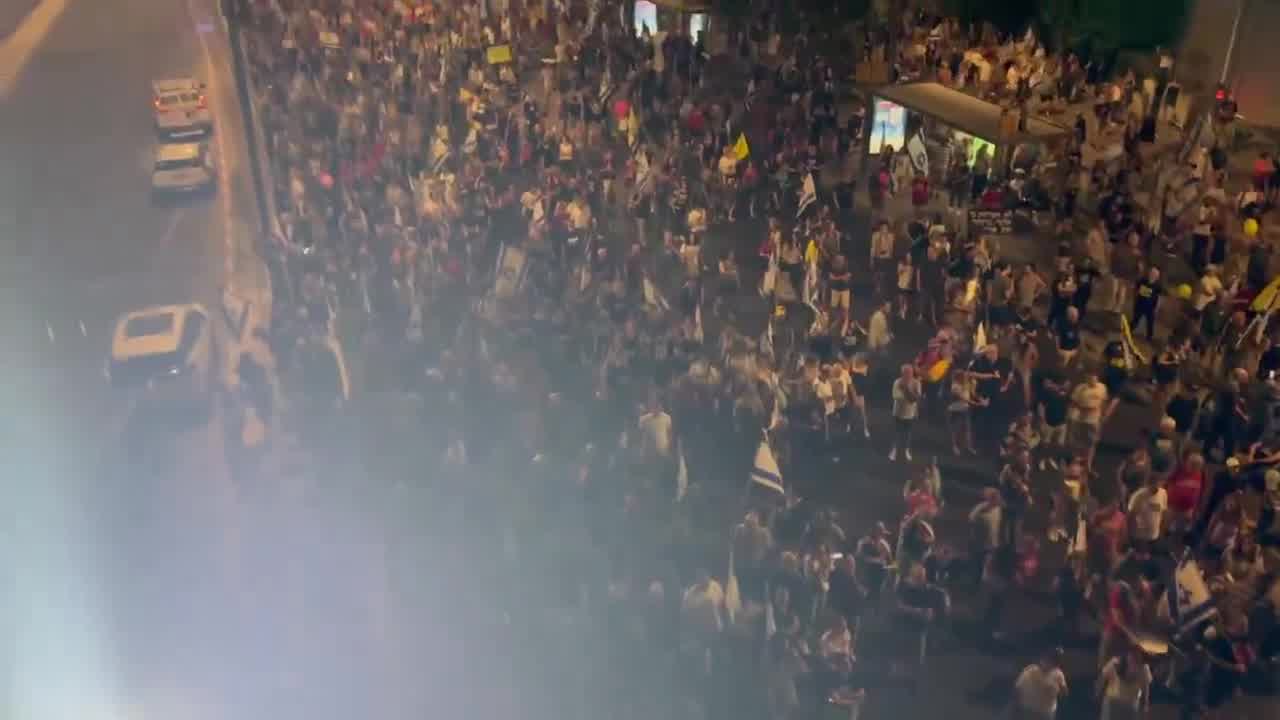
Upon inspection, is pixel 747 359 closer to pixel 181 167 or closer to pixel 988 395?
pixel 988 395

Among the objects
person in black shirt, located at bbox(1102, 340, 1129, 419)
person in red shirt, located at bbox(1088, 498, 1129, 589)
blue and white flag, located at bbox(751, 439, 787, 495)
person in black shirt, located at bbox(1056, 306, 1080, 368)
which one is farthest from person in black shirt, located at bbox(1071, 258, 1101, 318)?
blue and white flag, located at bbox(751, 439, 787, 495)

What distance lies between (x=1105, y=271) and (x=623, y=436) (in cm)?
503

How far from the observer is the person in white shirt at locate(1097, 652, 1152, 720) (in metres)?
5.93

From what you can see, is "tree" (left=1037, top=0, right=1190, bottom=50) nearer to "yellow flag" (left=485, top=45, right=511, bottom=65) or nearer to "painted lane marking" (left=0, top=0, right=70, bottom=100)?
"yellow flag" (left=485, top=45, right=511, bottom=65)

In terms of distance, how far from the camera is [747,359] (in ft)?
25.6

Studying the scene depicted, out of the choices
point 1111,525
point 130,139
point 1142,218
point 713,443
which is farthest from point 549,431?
point 1142,218

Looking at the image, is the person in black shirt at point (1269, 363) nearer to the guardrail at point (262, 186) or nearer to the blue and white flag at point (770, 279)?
the blue and white flag at point (770, 279)

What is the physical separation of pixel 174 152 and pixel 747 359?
4.19 meters

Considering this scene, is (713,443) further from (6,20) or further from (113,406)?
(6,20)

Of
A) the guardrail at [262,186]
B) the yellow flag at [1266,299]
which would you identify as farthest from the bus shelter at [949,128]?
the guardrail at [262,186]

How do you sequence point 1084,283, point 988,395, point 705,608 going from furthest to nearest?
point 1084,283 → point 988,395 → point 705,608

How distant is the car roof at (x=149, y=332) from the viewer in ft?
20.0

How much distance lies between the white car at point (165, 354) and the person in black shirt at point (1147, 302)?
7509mm

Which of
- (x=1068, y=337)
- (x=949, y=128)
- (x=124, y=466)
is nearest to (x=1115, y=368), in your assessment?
(x=1068, y=337)
